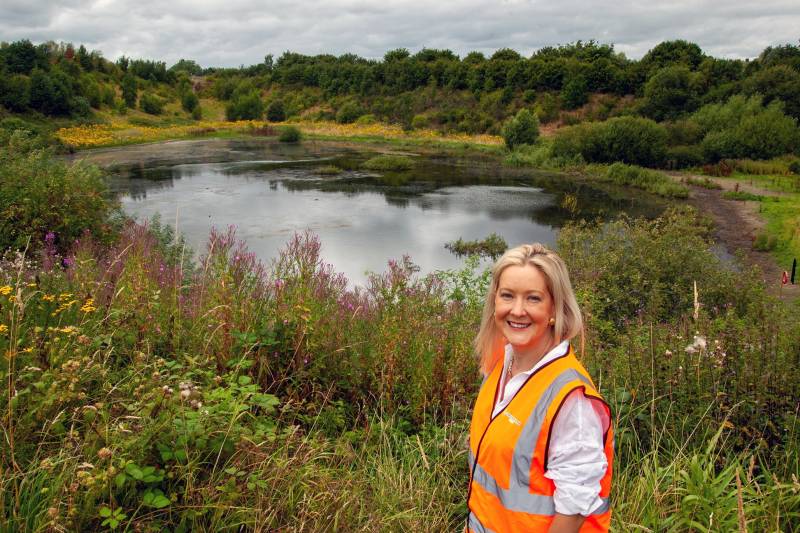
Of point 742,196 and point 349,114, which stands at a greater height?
point 349,114

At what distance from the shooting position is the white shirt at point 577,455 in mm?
1706

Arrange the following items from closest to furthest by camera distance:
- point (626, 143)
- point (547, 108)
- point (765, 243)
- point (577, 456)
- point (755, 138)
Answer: point (577, 456), point (765, 243), point (626, 143), point (755, 138), point (547, 108)

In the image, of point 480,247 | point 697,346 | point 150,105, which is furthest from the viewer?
point 150,105

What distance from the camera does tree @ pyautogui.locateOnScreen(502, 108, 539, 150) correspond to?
42.1 meters

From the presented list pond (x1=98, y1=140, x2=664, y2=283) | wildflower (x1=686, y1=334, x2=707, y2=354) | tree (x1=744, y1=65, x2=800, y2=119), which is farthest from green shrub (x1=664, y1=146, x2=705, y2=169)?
wildflower (x1=686, y1=334, x2=707, y2=354)

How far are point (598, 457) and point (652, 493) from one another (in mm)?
1410

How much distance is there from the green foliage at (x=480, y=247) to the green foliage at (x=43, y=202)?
867 cm

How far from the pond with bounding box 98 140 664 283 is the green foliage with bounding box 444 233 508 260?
0.40 metres

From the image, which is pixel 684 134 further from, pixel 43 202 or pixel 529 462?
pixel 529 462

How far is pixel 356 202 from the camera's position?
22.6 metres

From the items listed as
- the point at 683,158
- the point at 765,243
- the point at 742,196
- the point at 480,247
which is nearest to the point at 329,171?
the point at 480,247

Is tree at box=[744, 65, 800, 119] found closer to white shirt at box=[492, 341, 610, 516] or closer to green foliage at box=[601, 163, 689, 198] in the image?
green foliage at box=[601, 163, 689, 198]

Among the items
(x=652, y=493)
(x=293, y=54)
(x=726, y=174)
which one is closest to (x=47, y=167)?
(x=652, y=493)

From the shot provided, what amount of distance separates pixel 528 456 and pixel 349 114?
63701 mm
